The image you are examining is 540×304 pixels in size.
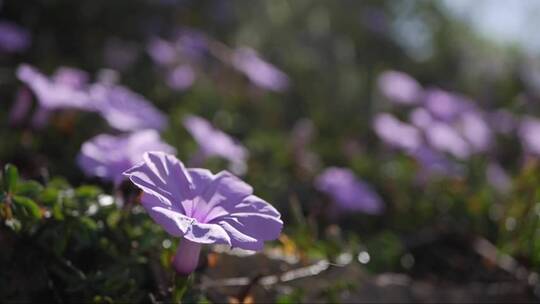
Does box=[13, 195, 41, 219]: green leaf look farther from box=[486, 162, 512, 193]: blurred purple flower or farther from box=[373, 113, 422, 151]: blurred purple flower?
box=[486, 162, 512, 193]: blurred purple flower

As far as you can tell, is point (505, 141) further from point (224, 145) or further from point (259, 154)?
point (224, 145)

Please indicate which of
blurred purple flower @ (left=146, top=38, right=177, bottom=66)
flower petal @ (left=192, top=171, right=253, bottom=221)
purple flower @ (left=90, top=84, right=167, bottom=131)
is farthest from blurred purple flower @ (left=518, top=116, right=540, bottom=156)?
flower petal @ (left=192, top=171, right=253, bottom=221)

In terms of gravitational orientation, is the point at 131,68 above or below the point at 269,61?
below

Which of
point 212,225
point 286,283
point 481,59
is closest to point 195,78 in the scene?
point 286,283

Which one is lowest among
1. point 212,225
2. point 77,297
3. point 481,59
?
point 77,297

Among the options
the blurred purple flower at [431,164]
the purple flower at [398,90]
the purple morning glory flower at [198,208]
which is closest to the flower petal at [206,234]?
the purple morning glory flower at [198,208]
